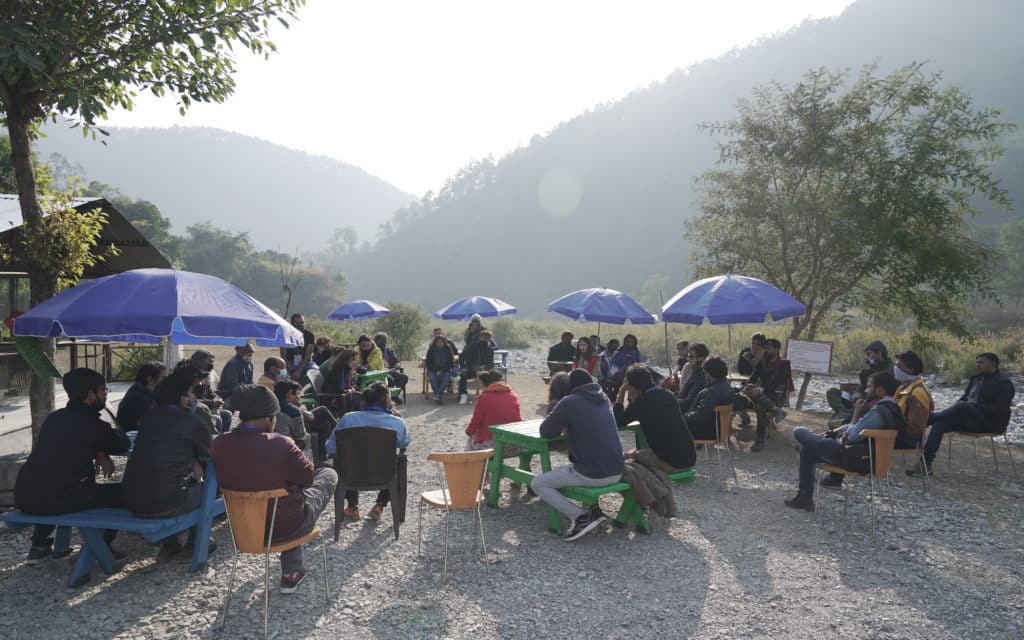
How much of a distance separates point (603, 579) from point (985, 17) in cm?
16675

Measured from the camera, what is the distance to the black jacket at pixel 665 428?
4840 millimetres

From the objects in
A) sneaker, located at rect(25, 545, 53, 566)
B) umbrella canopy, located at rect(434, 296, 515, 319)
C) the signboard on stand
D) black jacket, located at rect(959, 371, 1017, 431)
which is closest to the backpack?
black jacket, located at rect(959, 371, 1017, 431)

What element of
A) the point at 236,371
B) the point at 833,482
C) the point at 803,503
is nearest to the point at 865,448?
the point at 803,503

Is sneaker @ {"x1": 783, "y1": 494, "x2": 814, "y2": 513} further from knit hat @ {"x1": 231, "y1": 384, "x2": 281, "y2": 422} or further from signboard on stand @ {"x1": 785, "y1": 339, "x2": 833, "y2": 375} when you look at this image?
knit hat @ {"x1": 231, "y1": 384, "x2": 281, "y2": 422}

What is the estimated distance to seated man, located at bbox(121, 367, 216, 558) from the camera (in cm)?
359

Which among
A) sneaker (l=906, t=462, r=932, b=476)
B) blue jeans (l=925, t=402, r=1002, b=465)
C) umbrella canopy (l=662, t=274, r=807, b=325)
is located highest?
umbrella canopy (l=662, t=274, r=807, b=325)

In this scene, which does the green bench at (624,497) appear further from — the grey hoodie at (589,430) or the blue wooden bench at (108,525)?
the blue wooden bench at (108,525)

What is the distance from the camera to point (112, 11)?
15.7ft

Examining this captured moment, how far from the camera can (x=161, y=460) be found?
361cm

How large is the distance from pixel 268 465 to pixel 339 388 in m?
4.02

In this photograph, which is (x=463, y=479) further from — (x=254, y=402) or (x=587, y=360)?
(x=587, y=360)

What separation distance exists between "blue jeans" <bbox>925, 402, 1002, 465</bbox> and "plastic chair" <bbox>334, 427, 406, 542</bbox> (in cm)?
558

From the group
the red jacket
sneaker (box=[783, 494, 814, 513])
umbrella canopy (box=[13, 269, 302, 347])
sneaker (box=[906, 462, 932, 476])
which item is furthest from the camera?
sneaker (box=[906, 462, 932, 476])

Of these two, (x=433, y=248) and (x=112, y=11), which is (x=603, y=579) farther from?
(x=433, y=248)
